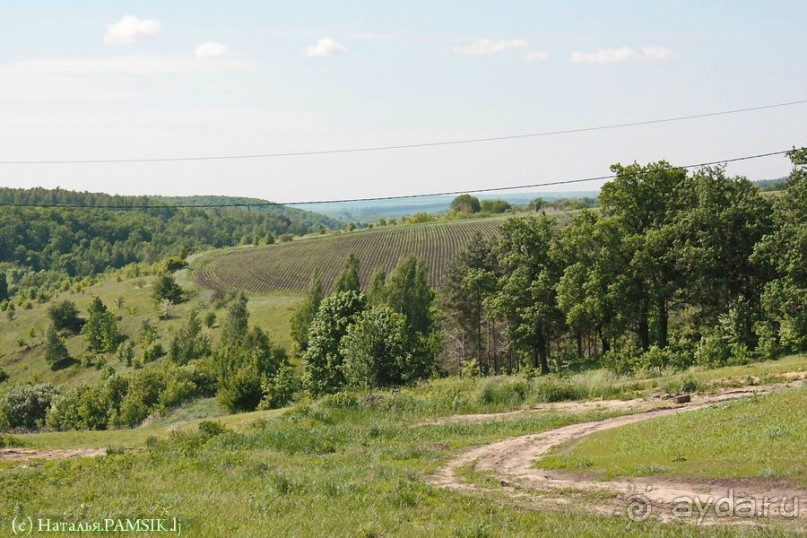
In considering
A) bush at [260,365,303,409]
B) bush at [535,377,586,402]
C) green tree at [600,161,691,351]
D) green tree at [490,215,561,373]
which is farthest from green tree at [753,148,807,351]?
bush at [260,365,303,409]

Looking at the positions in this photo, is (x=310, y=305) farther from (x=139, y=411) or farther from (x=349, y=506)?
(x=349, y=506)

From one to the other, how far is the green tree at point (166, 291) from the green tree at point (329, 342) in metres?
77.9

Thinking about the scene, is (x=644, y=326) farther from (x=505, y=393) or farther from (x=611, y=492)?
(x=611, y=492)

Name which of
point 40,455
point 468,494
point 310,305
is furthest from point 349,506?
point 310,305

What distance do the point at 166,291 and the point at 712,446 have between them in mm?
125914

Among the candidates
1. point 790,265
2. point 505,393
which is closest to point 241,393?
point 505,393

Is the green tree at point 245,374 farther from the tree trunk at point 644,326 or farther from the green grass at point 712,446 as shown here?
the green grass at point 712,446

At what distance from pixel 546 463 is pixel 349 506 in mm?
7785

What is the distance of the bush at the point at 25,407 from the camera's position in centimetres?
6844

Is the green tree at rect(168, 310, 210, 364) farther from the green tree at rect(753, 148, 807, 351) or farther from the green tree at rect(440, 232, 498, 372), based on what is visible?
the green tree at rect(753, 148, 807, 351)

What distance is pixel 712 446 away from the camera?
758 inches

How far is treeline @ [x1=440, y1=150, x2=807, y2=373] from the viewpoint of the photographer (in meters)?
44.1

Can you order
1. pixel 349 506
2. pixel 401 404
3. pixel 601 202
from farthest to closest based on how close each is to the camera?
pixel 601 202 < pixel 401 404 < pixel 349 506

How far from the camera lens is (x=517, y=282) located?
5744 cm
